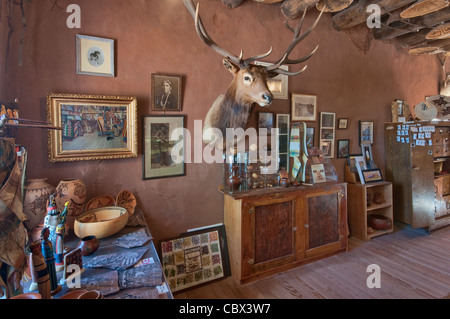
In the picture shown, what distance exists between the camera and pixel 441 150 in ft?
12.7

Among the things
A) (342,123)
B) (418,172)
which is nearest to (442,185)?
(418,172)

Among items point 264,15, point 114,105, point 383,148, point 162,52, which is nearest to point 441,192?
point 383,148

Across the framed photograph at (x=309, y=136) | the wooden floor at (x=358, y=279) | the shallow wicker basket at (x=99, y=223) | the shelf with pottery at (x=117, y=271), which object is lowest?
the wooden floor at (x=358, y=279)

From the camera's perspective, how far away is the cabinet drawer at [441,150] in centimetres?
375

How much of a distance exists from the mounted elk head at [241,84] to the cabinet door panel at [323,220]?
1278 millimetres

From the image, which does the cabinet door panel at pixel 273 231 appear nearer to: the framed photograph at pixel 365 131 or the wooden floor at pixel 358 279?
the wooden floor at pixel 358 279

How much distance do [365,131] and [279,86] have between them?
181 centimetres

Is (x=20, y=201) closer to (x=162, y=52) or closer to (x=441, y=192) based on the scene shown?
(x=162, y=52)

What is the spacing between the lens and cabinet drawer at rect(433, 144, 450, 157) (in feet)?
12.3

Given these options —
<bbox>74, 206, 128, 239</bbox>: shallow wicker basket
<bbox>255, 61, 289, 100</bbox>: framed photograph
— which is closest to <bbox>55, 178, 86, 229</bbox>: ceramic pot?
<bbox>74, 206, 128, 239</bbox>: shallow wicker basket

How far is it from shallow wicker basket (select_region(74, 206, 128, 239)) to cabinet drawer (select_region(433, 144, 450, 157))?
15.1 feet

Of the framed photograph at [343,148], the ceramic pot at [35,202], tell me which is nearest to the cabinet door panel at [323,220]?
the framed photograph at [343,148]

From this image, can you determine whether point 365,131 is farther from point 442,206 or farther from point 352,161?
point 442,206
